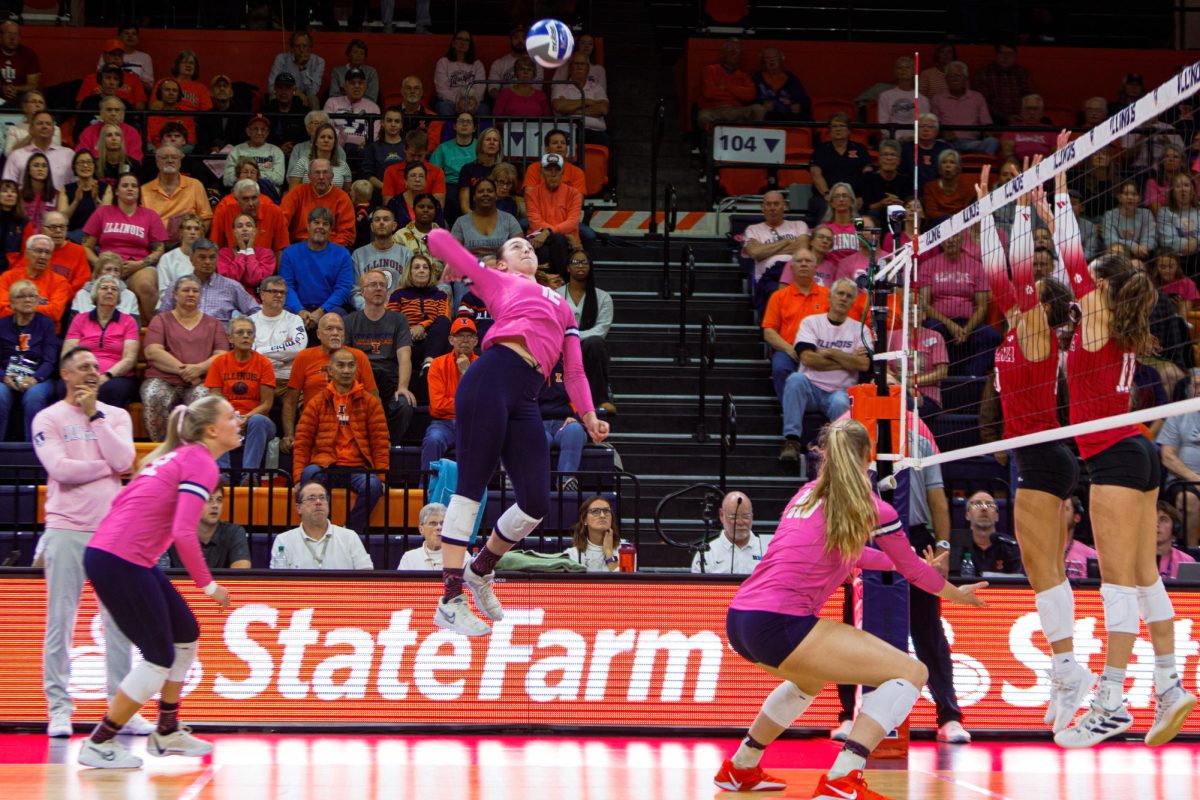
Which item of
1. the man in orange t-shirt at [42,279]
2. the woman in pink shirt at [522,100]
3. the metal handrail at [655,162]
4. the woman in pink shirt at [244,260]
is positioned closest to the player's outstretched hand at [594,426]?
the woman in pink shirt at [244,260]

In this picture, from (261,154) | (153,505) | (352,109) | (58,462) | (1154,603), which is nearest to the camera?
(1154,603)

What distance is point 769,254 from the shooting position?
1469 cm

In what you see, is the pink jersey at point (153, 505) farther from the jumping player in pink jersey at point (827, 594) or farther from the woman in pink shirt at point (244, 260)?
the woman in pink shirt at point (244, 260)

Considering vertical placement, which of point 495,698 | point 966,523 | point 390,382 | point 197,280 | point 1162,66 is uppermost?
point 1162,66

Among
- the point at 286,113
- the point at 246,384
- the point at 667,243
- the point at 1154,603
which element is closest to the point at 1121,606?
the point at 1154,603

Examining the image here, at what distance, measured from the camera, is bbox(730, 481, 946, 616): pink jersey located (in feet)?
25.1

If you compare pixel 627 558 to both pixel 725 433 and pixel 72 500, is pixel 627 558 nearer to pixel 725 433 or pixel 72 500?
pixel 725 433

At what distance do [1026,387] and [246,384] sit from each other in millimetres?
6728

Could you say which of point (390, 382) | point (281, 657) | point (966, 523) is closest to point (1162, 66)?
point (966, 523)

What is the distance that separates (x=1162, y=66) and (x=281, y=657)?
13.4 metres

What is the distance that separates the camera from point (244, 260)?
45.0ft

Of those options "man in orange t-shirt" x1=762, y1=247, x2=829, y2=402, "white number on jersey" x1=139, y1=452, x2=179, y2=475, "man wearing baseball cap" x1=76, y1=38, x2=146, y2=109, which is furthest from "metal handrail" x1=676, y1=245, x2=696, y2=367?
"white number on jersey" x1=139, y1=452, x2=179, y2=475

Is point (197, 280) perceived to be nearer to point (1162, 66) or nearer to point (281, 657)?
point (281, 657)

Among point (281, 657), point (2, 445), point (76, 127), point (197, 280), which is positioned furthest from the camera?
point (76, 127)
